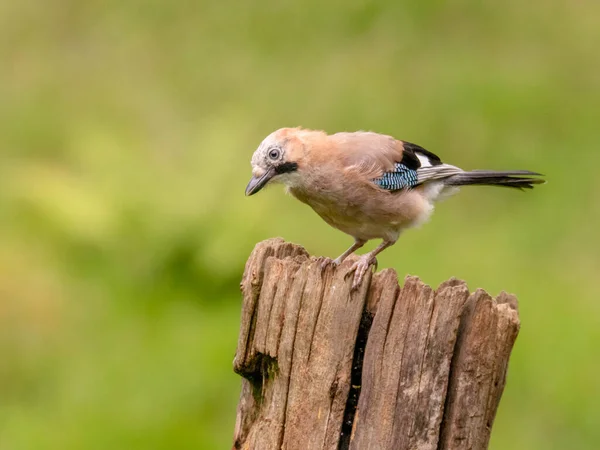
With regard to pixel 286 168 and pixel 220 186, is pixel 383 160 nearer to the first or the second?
pixel 286 168

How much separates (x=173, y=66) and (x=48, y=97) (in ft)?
5.77

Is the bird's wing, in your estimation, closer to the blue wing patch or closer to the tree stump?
the blue wing patch

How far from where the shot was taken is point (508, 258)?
10914 millimetres

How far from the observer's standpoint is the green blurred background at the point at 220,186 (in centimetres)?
905

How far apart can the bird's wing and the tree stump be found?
1673mm

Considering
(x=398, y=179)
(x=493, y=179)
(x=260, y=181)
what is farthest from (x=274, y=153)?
(x=493, y=179)

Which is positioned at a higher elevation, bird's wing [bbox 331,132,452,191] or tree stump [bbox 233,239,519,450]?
bird's wing [bbox 331,132,452,191]

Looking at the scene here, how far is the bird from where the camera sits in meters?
5.82

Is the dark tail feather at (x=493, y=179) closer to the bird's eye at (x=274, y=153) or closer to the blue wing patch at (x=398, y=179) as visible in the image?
the blue wing patch at (x=398, y=179)

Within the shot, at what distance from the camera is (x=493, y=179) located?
21.5 feet

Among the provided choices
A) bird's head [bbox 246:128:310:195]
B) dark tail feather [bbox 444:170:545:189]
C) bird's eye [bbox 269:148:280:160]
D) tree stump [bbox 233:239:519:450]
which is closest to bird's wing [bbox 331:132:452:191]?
dark tail feather [bbox 444:170:545:189]

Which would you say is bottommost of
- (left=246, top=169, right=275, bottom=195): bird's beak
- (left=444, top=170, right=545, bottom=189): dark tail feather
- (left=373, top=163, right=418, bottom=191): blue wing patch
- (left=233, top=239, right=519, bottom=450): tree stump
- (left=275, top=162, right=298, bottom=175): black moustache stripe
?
(left=233, top=239, right=519, bottom=450): tree stump

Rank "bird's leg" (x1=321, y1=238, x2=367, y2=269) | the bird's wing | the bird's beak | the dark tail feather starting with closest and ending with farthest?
1. "bird's leg" (x1=321, y1=238, x2=367, y2=269)
2. the bird's beak
3. the bird's wing
4. the dark tail feather

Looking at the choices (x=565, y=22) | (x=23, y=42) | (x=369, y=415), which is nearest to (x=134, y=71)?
(x=23, y=42)
